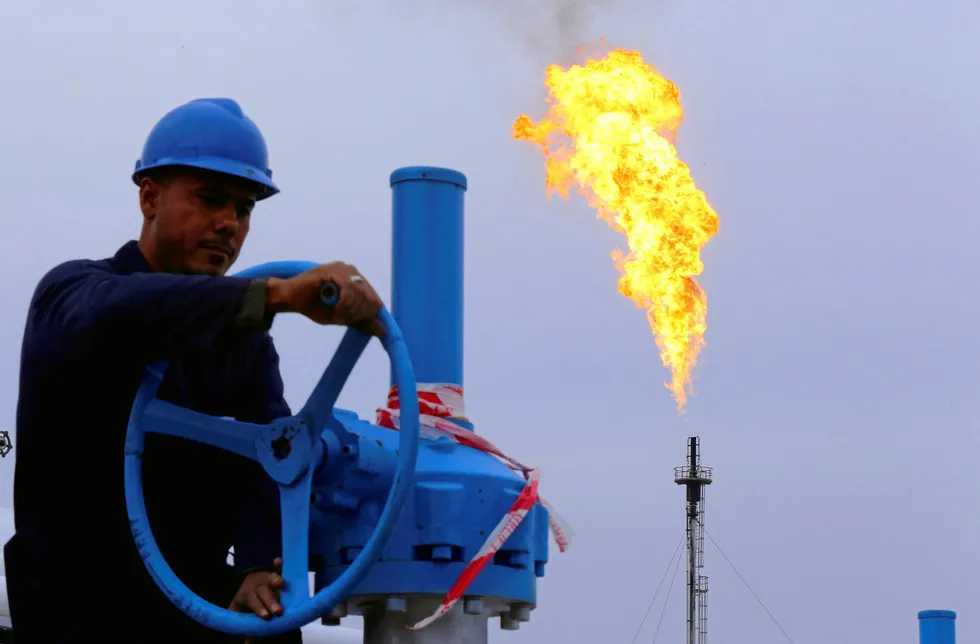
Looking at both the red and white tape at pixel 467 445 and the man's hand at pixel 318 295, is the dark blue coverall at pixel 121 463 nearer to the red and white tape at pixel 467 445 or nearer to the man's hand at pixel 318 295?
the man's hand at pixel 318 295

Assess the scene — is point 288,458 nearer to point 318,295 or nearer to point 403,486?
point 403,486

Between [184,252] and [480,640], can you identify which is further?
[480,640]

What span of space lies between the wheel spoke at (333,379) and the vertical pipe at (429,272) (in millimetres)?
680

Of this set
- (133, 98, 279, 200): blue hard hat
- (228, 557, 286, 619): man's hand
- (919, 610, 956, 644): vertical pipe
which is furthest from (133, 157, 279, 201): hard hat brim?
(919, 610, 956, 644): vertical pipe

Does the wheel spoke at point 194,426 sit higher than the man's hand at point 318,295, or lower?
lower

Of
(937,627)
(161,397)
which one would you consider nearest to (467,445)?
(161,397)

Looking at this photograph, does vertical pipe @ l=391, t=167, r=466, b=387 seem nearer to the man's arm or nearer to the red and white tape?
the red and white tape

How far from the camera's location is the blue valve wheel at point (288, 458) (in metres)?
3.47

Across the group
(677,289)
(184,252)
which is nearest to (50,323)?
(184,252)

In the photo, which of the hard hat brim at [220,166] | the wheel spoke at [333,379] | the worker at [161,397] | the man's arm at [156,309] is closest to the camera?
the man's arm at [156,309]

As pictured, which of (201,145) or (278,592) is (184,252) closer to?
(201,145)

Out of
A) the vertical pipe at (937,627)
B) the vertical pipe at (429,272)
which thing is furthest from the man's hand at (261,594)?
the vertical pipe at (937,627)

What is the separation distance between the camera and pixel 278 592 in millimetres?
3633

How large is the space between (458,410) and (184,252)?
893 millimetres
